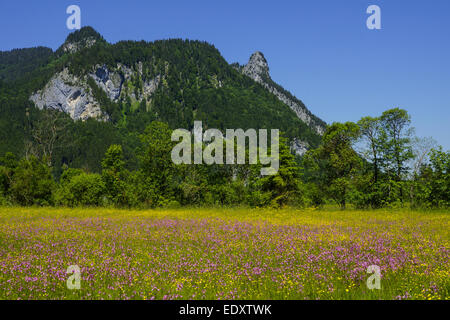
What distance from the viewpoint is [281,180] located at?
30812mm

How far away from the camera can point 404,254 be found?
28.7 feet

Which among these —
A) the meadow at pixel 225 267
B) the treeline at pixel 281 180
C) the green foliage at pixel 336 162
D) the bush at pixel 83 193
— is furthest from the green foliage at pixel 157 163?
the meadow at pixel 225 267

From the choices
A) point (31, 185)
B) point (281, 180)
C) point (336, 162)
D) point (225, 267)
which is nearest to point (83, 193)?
point (31, 185)

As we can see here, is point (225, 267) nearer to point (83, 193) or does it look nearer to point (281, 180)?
point (281, 180)

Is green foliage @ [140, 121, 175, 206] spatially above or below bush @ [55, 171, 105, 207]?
above

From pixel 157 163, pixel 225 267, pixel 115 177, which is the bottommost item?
pixel 225 267

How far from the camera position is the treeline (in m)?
31.8

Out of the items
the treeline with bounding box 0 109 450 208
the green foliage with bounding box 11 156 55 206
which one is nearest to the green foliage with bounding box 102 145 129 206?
the treeline with bounding box 0 109 450 208

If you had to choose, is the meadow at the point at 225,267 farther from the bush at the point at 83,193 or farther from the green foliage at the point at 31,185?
the green foliage at the point at 31,185

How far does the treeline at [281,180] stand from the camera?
31.8 meters

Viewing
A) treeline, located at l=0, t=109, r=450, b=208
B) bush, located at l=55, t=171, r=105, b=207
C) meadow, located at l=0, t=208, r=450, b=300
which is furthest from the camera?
bush, located at l=55, t=171, r=105, b=207

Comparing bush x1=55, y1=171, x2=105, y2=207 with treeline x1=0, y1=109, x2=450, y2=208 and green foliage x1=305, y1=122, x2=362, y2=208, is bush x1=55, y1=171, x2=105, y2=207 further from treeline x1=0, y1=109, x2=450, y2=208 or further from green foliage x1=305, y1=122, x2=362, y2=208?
green foliage x1=305, y1=122, x2=362, y2=208

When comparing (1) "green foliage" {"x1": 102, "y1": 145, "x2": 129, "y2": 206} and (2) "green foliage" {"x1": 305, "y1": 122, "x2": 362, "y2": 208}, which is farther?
(1) "green foliage" {"x1": 102, "y1": 145, "x2": 129, "y2": 206}
